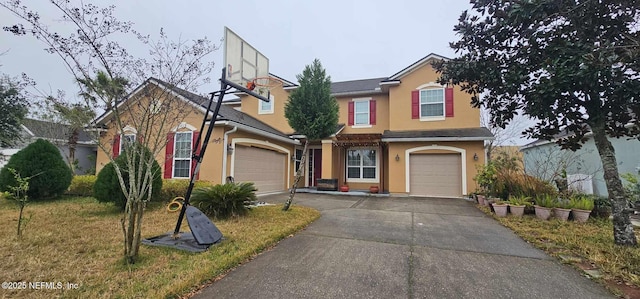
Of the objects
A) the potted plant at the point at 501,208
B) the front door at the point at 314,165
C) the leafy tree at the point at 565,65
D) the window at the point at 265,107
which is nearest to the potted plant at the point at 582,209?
the potted plant at the point at 501,208

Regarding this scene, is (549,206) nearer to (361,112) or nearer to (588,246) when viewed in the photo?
(588,246)

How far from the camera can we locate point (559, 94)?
422 centimetres

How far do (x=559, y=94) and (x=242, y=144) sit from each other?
31.4 ft

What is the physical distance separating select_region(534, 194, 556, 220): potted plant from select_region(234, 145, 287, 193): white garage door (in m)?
9.74

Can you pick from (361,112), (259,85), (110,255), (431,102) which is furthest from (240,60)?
(431,102)

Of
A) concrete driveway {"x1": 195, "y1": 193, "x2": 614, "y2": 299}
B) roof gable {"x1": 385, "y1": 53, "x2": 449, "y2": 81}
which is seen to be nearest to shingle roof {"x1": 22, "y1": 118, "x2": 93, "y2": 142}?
concrete driveway {"x1": 195, "y1": 193, "x2": 614, "y2": 299}

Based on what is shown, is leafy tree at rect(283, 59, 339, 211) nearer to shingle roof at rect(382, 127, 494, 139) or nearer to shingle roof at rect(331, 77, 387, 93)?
shingle roof at rect(382, 127, 494, 139)

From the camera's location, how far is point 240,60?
5602 mm

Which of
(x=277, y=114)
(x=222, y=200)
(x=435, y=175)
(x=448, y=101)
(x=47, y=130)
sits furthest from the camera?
(x=277, y=114)

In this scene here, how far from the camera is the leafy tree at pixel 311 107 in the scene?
787 centimetres

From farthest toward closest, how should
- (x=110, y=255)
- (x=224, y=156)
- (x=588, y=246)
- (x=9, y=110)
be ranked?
1. (x=9, y=110)
2. (x=224, y=156)
3. (x=588, y=246)
4. (x=110, y=255)

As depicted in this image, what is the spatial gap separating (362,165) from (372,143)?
1.72 m

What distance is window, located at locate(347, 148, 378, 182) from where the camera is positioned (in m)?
14.0

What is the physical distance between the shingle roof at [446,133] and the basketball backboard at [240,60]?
7.68 metres
